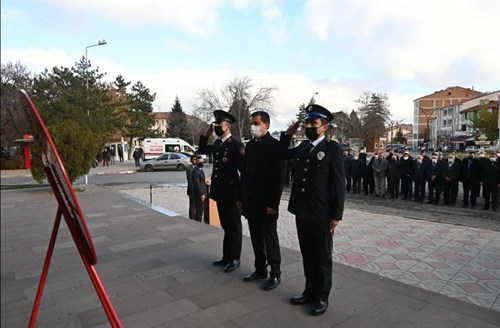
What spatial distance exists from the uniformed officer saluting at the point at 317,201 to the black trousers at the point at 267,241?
1.73 ft

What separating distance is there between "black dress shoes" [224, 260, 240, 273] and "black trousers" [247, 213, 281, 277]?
53cm

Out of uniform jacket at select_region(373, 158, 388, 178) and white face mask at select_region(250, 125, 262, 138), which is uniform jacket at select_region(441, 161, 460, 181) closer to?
uniform jacket at select_region(373, 158, 388, 178)

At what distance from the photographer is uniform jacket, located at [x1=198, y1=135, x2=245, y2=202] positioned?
16.0ft

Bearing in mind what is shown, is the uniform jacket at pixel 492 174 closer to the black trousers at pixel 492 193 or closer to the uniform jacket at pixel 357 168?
the black trousers at pixel 492 193

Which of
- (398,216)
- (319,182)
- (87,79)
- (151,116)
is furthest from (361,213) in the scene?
(151,116)

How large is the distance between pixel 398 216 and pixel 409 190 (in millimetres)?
4027

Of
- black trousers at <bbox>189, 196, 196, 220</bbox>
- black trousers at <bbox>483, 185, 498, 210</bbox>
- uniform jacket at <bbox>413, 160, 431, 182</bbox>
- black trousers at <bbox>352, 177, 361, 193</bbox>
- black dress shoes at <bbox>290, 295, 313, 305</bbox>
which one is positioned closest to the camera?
black dress shoes at <bbox>290, 295, 313, 305</bbox>

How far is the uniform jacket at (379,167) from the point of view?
14.0 m

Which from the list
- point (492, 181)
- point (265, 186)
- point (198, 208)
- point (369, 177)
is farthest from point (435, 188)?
point (265, 186)

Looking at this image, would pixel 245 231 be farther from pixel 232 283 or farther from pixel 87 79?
pixel 87 79

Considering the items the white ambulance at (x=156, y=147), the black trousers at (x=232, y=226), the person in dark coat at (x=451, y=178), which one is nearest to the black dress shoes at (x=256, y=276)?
the black trousers at (x=232, y=226)

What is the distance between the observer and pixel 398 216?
9.95 meters

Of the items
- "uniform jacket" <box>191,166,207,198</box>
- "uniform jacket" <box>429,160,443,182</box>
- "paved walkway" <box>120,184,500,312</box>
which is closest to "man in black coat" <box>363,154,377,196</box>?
"uniform jacket" <box>429,160,443,182</box>

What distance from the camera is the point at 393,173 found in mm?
13750
